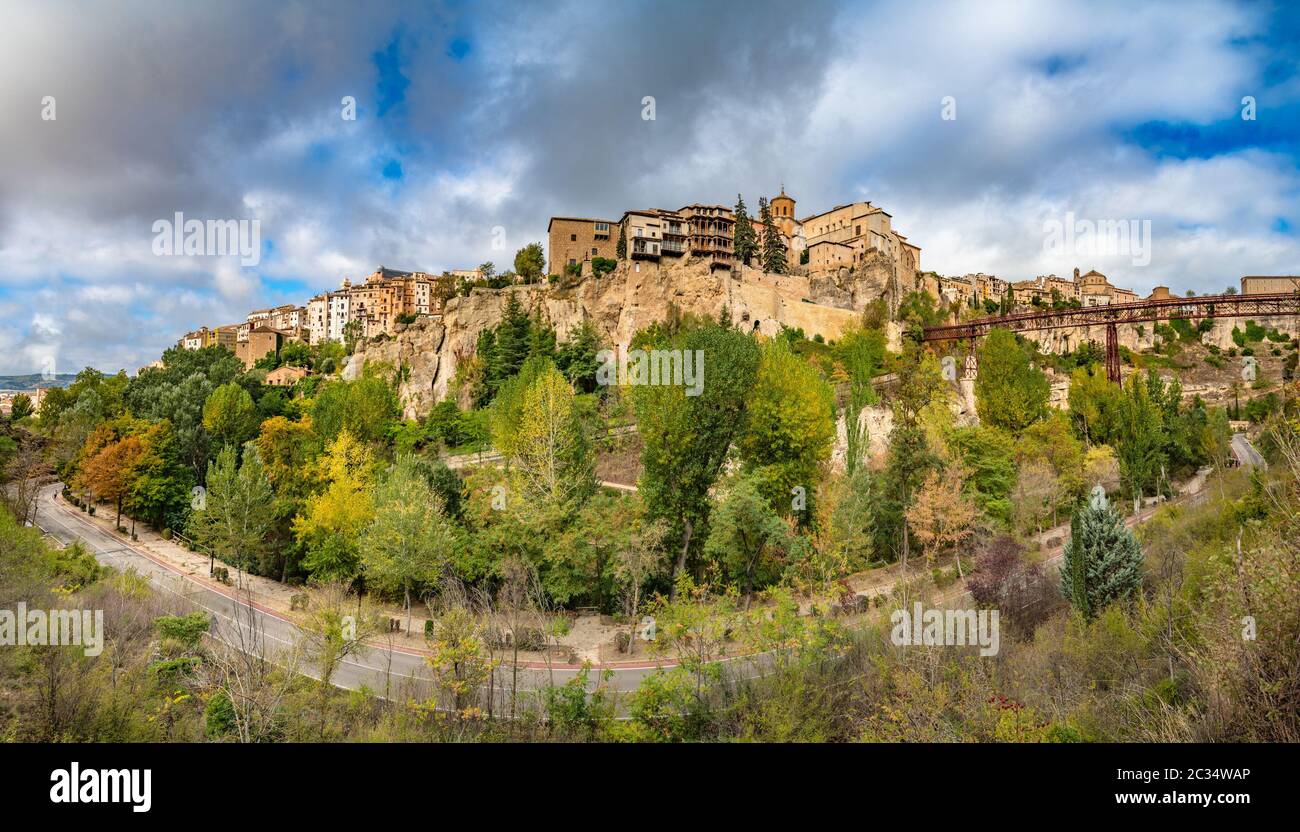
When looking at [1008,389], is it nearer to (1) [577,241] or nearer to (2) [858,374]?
(2) [858,374]

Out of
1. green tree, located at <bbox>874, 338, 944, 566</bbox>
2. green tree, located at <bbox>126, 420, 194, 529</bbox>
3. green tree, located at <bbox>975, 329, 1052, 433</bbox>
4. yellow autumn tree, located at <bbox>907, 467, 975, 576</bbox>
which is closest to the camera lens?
yellow autumn tree, located at <bbox>907, 467, 975, 576</bbox>

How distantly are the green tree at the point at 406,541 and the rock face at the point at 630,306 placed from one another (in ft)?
Result: 101

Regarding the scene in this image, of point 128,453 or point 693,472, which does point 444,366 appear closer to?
point 128,453

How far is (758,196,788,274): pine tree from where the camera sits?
63438 millimetres

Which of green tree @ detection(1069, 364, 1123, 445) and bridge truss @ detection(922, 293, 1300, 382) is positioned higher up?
bridge truss @ detection(922, 293, 1300, 382)

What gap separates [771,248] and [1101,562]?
51.1 m

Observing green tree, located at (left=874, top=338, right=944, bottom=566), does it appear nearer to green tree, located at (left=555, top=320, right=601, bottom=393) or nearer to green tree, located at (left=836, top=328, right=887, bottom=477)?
green tree, located at (left=836, top=328, right=887, bottom=477)

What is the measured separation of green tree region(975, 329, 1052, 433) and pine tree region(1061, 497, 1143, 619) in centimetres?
2168

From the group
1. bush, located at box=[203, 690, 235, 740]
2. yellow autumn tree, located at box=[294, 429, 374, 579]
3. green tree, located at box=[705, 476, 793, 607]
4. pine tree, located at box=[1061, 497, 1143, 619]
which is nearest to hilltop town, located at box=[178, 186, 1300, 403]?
yellow autumn tree, located at box=[294, 429, 374, 579]

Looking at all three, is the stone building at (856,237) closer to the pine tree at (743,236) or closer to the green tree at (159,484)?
the pine tree at (743,236)

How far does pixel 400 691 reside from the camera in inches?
669

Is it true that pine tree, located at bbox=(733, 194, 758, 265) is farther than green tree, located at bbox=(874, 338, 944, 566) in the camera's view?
Yes

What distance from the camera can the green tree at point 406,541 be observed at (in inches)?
969
